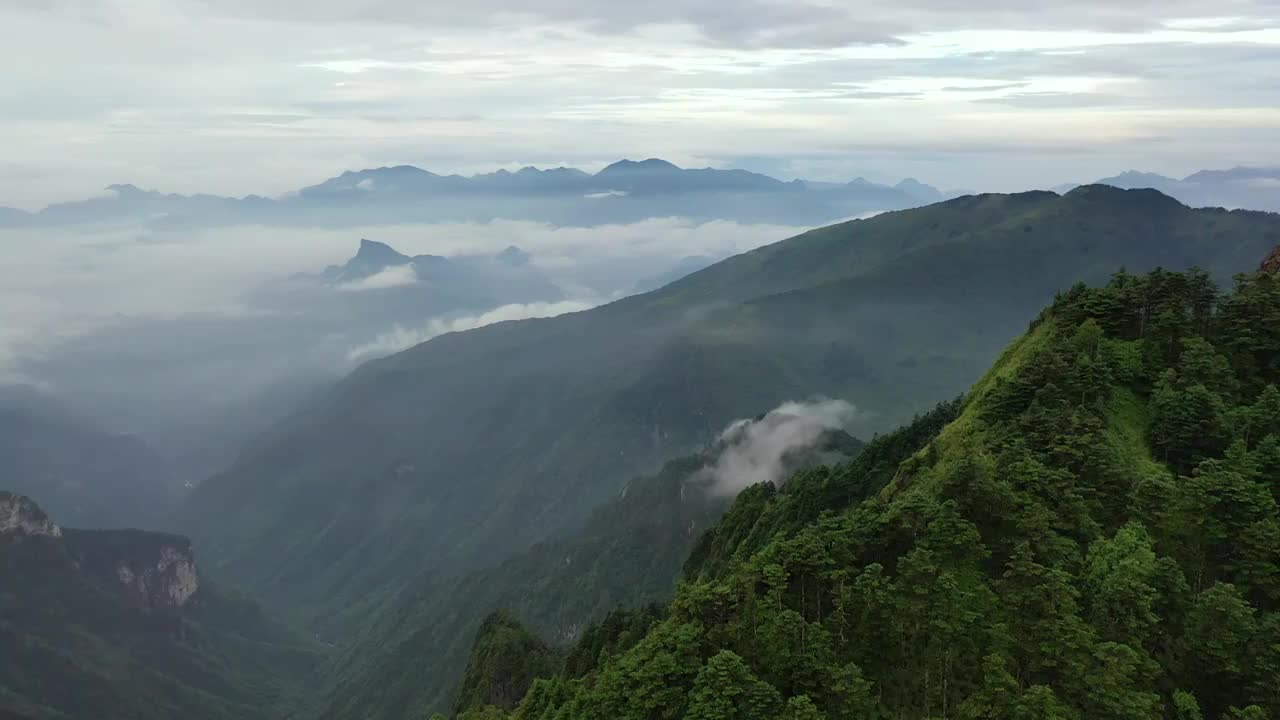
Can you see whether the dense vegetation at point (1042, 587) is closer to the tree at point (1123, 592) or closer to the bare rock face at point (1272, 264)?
the tree at point (1123, 592)

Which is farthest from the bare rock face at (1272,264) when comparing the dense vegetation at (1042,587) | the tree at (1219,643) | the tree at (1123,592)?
the tree at (1219,643)

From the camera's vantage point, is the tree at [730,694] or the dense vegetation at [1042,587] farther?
the tree at [730,694]

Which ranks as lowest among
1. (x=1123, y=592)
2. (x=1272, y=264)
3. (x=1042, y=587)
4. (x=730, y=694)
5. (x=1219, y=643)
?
(x=730, y=694)

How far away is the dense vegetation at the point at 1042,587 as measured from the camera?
52562 mm

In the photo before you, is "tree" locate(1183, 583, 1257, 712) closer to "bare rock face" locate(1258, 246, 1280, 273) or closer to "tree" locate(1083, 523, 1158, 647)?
"tree" locate(1083, 523, 1158, 647)

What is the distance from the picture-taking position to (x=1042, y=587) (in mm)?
56625

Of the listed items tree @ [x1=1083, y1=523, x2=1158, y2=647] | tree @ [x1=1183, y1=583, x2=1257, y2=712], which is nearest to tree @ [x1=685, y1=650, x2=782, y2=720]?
tree @ [x1=1083, y1=523, x2=1158, y2=647]

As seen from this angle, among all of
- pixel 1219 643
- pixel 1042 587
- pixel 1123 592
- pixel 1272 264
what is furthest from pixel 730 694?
pixel 1272 264

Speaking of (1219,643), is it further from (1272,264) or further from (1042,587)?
(1272,264)

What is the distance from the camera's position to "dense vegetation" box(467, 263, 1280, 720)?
52.6 metres

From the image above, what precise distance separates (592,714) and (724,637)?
37.7 ft

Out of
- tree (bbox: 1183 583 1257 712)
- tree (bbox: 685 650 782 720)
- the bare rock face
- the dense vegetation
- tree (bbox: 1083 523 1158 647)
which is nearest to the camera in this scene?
tree (bbox: 1183 583 1257 712)

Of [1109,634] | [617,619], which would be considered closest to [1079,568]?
[1109,634]

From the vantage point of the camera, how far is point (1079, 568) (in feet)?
197
